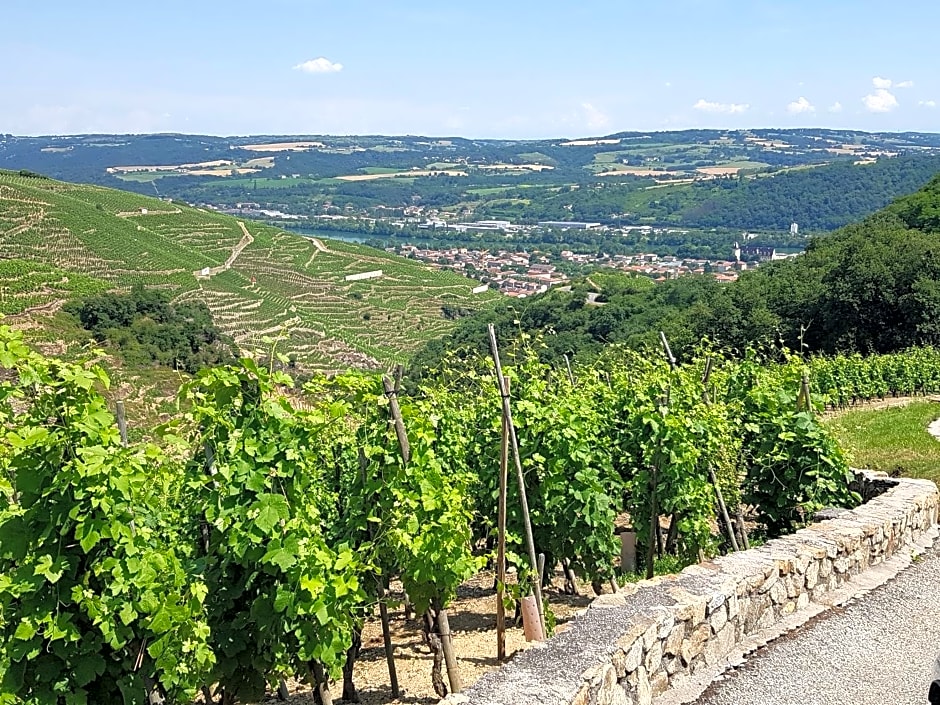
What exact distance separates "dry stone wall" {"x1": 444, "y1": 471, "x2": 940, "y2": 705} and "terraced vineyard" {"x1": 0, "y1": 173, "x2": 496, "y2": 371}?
3879cm

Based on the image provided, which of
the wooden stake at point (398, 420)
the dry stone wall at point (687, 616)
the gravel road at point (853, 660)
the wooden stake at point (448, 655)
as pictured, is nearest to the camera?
the dry stone wall at point (687, 616)

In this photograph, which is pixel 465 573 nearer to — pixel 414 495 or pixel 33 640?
pixel 414 495

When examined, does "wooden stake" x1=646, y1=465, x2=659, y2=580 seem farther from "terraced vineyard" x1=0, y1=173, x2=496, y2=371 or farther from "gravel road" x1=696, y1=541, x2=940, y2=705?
"terraced vineyard" x1=0, y1=173, x2=496, y2=371

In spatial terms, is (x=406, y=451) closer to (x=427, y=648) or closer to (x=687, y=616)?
(x=687, y=616)

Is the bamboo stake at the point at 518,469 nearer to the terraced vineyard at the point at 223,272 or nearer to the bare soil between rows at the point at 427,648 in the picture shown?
the bare soil between rows at the point at 427,648

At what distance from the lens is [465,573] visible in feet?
19.0

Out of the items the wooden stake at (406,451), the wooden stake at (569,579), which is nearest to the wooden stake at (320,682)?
the wooden stake at (406,451)

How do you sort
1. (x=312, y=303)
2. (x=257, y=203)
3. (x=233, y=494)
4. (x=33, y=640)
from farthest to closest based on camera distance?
(x=257, y=203) < (x=312, y=303) < (x=233, y=494) < (x=33, y=640)

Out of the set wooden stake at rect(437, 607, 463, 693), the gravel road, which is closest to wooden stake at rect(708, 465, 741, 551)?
the gravel road

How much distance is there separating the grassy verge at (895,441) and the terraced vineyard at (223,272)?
109 feet

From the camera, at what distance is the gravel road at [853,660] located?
513 cm

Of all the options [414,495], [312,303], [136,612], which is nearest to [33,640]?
[136,612]

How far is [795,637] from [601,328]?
5521 centimetres

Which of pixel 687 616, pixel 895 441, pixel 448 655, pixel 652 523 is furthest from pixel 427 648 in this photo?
pixel 895 441
